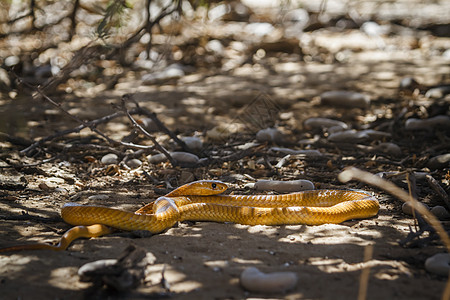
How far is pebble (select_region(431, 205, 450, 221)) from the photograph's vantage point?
4.48 metres

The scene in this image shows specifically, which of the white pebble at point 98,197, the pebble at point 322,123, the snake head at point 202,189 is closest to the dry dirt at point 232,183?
the white pebble at point 98,197

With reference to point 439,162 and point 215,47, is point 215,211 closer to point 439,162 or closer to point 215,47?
point 439,162

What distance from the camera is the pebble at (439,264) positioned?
331 cm

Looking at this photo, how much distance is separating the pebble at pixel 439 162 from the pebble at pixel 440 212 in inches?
58.0

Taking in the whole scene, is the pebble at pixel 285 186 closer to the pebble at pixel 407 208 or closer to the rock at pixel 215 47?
the pebble at pixel 407 208

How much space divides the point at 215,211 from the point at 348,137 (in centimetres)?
311

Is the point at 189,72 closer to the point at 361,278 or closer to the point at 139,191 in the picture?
the point at 139,191

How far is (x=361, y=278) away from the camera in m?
3.24

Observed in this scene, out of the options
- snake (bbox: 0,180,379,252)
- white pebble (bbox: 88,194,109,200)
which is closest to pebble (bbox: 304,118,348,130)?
snake (bbox: 0,180,379,252)

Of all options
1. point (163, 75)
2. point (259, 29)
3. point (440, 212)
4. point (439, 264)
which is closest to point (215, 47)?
point (259, 29)

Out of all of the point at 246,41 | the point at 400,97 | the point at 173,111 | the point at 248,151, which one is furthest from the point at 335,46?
the point at 248,151

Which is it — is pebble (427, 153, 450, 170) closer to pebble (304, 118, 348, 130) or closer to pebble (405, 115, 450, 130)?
pebble (405, 115, 450, 130)

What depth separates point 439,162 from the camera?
5.93 m

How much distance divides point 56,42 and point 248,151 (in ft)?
25.1
